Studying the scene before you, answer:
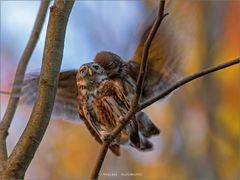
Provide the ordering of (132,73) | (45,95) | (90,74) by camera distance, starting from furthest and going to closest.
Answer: (132,73)
(90,74)
(45,95)

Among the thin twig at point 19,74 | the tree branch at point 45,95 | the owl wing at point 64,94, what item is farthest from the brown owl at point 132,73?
the tree branch at point 45,95

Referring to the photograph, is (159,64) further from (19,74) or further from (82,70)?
(19,74)

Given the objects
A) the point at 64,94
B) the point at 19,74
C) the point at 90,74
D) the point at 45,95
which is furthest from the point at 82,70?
the point at 45,95

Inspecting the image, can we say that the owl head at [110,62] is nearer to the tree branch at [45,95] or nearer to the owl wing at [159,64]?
the owl wing at [159,64]

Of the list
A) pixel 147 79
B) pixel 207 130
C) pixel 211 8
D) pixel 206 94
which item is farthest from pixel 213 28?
pixel 147 79

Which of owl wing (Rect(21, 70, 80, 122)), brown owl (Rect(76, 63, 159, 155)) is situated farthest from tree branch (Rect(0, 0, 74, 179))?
owl wing (Rect(21, 70, 80, 122))

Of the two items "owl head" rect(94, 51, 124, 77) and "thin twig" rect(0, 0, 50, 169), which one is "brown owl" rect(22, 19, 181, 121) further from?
"thin twig" rect(0, 0, 50, 169)
